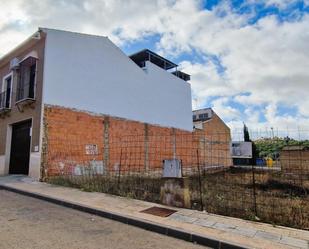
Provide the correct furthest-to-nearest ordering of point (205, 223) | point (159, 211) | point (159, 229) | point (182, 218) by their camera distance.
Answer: point (159, 211) < point (182, 218) < point (205, 223) < point (159, 229)

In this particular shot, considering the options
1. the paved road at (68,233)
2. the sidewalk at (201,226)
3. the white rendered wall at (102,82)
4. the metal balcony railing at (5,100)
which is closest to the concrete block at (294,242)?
the sidewalk at (201,226)

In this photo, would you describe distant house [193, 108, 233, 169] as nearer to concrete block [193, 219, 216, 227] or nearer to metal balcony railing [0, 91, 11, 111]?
metal balcony railing [0, 91, 11, 111]

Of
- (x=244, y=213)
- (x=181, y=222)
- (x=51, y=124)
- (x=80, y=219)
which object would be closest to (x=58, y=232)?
(x=80, y=219)

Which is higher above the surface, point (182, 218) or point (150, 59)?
Result: point (150, 59)

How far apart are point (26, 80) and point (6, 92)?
2.26 m

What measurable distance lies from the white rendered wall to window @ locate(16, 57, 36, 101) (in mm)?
1280

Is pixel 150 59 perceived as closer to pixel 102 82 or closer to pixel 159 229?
pixel 102 82

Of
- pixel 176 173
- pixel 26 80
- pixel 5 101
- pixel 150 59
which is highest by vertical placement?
pixel 150 59

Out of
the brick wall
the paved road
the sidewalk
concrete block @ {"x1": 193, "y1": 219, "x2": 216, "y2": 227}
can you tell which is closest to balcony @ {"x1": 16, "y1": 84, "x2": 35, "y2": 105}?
the brick wall

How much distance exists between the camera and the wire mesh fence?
5.99m

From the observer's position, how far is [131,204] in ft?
21.3

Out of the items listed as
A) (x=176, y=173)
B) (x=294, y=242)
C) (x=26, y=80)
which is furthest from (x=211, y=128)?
(x=294, y=242)

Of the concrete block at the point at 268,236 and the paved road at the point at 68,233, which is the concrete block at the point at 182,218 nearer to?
the paved road at the point at 68,233

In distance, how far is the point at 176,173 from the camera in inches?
252
